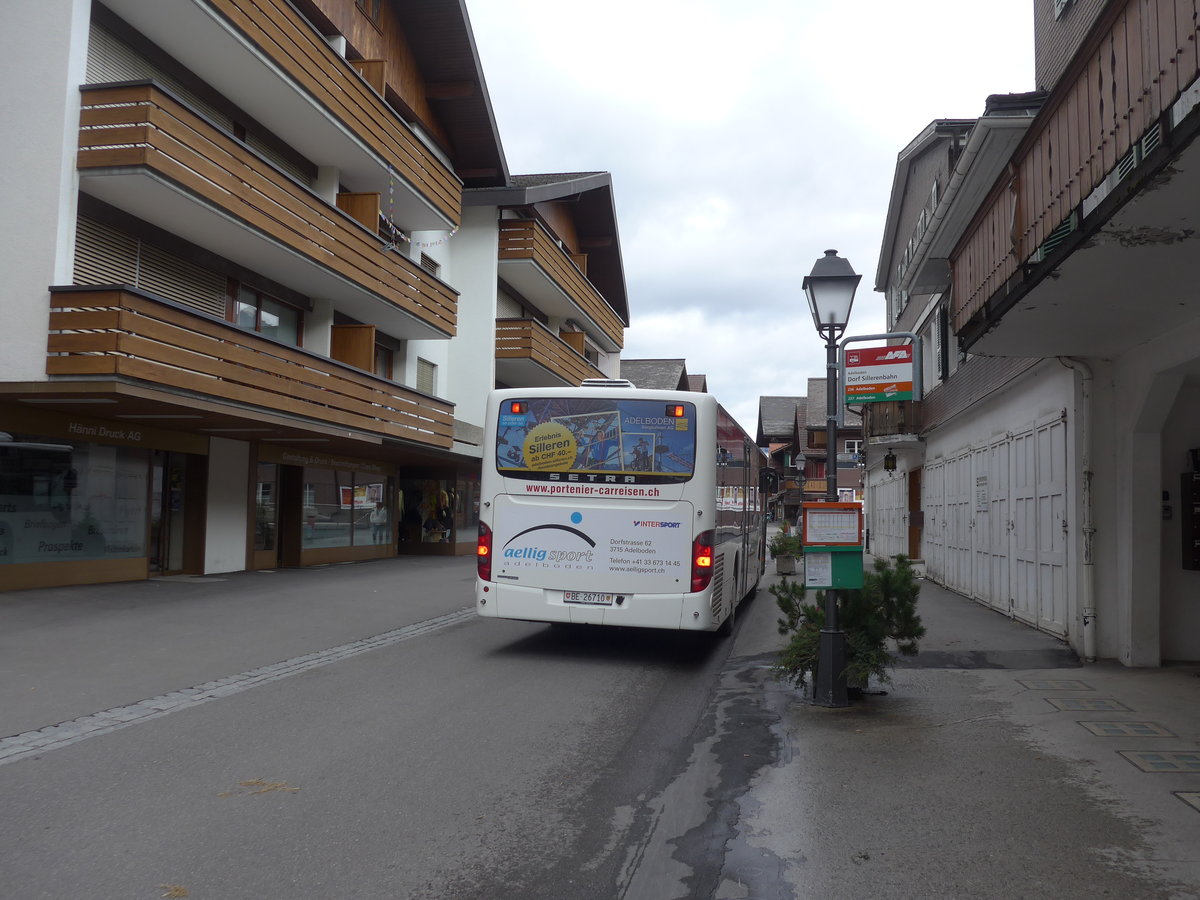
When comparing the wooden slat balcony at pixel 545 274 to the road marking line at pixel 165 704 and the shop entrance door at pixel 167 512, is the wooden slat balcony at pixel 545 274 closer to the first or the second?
the shop entrance door at pixel 167 512

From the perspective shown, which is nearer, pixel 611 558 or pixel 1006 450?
pixel 611 558

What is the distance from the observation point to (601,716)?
25.6 feet

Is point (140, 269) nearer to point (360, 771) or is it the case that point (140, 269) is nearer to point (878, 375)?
point (360, 771)

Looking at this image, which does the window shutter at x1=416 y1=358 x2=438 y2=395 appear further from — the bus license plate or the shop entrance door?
the bus license plate

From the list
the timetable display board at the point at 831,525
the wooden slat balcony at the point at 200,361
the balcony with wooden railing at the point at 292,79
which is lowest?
the timetable display board at the point at 831,525

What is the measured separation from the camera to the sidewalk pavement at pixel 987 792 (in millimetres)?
4246

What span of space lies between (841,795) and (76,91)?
13652 millimetres

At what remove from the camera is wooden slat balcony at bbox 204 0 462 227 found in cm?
1653

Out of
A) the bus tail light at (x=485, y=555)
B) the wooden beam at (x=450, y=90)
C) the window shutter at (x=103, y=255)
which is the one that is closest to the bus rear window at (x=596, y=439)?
the bus tail light at (x=485, y=555)

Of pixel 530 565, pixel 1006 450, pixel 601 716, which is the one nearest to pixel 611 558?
pixel 530 565

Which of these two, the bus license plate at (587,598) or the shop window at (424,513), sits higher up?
the shop window at (424,513)

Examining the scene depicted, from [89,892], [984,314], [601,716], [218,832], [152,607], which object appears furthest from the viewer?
[152,607]

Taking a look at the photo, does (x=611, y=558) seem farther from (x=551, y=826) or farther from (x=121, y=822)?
(x=121, y=822)

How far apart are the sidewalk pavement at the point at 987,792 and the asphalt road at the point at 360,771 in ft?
1.40
